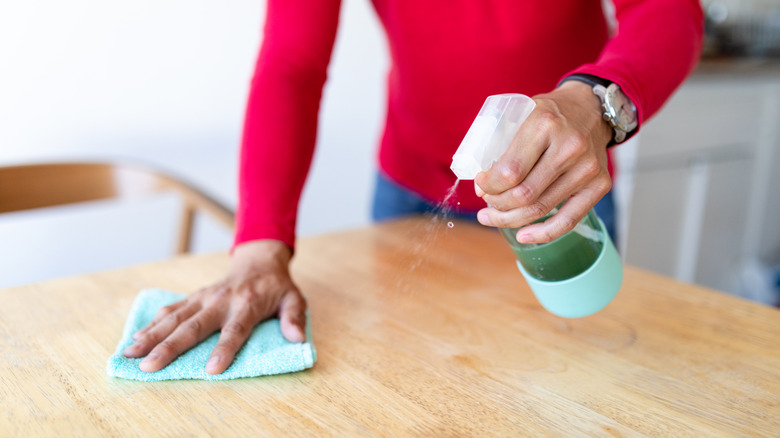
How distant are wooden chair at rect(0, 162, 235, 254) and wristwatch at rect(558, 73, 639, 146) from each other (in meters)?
0.68

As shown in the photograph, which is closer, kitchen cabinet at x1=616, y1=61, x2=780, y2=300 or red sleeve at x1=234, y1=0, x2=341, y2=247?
red sleeve at x1=234, y1=0, x2=341, y2=247

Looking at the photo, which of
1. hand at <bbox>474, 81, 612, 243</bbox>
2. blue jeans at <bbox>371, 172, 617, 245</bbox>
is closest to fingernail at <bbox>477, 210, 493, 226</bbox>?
hand at <bbox>474, 81, 612, 243</bbox>

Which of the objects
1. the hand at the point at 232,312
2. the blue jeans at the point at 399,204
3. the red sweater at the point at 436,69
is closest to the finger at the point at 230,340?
the hand at the point at 232,312

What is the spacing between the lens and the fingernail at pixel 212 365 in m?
0.57

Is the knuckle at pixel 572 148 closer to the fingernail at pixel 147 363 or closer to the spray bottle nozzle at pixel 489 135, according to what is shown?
the spray bottle nozzle at pixel 489 135

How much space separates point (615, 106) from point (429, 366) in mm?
295

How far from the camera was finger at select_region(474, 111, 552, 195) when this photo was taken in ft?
1.57

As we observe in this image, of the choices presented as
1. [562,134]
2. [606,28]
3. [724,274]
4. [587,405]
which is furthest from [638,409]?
[724,274]

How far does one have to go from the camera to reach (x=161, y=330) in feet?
2.08

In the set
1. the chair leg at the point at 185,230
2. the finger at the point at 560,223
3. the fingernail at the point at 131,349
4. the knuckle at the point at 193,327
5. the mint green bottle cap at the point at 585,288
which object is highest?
the finger at the point at 560,223

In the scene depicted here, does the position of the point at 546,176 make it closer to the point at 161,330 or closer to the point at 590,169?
the point at 590,169

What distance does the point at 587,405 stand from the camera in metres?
0.54

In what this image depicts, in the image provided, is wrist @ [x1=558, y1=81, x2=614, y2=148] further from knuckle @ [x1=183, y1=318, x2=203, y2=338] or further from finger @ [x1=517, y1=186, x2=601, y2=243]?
knuckle @ [x1=183, y1=318, x2=203, y2=338]

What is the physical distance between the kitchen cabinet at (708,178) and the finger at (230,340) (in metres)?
1.61
